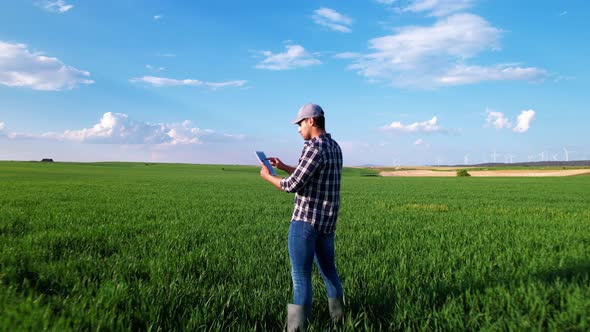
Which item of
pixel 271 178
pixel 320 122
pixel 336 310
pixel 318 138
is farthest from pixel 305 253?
pixel 320 122

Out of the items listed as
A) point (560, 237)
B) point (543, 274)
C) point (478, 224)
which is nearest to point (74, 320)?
point (543, 274)

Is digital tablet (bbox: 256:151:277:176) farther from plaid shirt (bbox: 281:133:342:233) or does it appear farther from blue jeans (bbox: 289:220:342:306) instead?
blue jeans (bbox: 289:220:342:306)

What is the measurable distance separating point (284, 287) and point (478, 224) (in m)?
9.17

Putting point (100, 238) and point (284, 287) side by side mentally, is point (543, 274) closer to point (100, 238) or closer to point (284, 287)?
point (284, 287)

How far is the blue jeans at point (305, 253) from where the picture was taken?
→ 3.72 metres

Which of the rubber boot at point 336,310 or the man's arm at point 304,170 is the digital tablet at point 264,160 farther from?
the rubber boot at point 336,310

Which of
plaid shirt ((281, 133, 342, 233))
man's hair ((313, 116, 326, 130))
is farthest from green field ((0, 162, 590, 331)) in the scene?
man's hair ((313, 116, 326, 130))

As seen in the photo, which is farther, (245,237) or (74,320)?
(245,237)

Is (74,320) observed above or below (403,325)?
above

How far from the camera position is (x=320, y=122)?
3.73 metres

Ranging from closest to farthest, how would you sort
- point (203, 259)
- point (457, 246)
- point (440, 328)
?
point (440, 328) → point (203, 259) → point (457, 246)

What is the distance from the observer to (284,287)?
5.28 metres

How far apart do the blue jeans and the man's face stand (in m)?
0.82

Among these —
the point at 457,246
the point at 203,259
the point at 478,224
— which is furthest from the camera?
the point at 478,224
